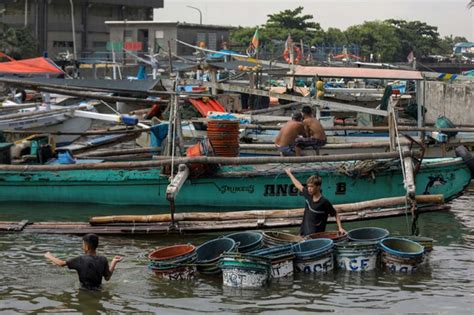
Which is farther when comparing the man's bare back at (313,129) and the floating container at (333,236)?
the man's bare back at (313,129)

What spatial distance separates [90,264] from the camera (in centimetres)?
1116

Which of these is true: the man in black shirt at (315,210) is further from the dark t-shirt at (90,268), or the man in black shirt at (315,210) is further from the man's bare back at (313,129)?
the man's bare back at (313,129)

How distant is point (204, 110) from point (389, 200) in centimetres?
1065

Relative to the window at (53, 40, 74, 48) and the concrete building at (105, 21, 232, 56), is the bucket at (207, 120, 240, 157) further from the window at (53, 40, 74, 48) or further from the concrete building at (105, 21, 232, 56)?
the window at (53, 40, 74, 48)

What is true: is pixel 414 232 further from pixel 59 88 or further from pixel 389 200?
pixel 59 88

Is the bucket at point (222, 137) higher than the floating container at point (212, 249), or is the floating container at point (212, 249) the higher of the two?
the bucket at point (222, 137)

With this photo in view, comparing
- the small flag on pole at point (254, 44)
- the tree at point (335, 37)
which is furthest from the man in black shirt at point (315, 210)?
the tree at point (335, 37)

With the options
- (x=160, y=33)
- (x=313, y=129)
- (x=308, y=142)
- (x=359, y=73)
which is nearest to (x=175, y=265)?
(x=308, y=142)

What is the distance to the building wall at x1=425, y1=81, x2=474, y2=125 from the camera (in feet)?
96.4

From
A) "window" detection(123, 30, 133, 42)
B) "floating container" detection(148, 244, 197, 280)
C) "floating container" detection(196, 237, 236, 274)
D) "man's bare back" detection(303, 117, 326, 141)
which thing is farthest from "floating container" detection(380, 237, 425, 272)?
"window" detection(123, 30, 133, 42)

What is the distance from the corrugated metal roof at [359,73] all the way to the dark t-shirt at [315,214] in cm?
851

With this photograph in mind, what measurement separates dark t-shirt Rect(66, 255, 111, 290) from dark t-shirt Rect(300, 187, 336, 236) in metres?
3.24

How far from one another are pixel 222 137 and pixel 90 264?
19.7 ft

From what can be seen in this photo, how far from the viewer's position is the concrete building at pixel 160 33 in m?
60.0
